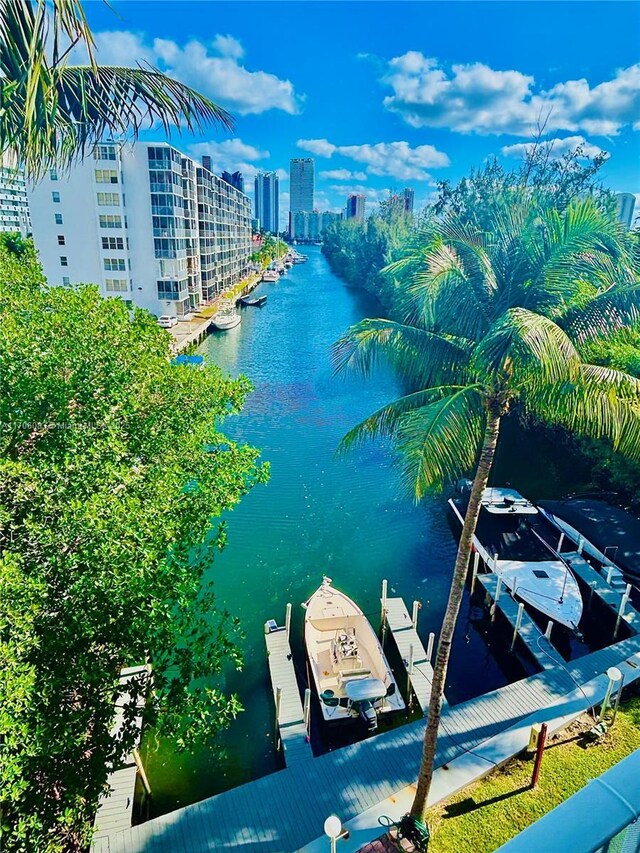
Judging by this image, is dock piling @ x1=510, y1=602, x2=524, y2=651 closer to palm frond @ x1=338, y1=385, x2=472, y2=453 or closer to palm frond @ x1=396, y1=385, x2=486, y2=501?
palm frond @ x1=338, y1=385, x2=472, y2=453

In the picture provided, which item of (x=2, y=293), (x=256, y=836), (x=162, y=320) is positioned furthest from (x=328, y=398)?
(x=256, y=836)

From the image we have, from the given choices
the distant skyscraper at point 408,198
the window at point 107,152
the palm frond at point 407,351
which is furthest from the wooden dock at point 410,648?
the distant skyscraper at point 408,198

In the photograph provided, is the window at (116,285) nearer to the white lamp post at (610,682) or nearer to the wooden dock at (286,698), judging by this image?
the wooden dock at (286,698)

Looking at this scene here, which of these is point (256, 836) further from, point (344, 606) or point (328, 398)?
point (328, 398)

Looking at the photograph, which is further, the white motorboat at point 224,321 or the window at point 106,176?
the white motorboat at point 224,321

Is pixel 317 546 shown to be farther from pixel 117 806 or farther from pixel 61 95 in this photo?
pixel 61 95

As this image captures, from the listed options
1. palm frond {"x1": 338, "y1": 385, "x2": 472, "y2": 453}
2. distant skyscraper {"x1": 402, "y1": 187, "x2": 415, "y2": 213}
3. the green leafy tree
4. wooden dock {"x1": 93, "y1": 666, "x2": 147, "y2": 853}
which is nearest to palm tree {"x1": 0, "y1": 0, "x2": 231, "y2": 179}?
the green leafy tree

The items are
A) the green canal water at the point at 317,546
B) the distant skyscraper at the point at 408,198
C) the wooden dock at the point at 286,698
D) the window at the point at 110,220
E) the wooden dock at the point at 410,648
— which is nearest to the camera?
the wooden dock at the point at 286,698
